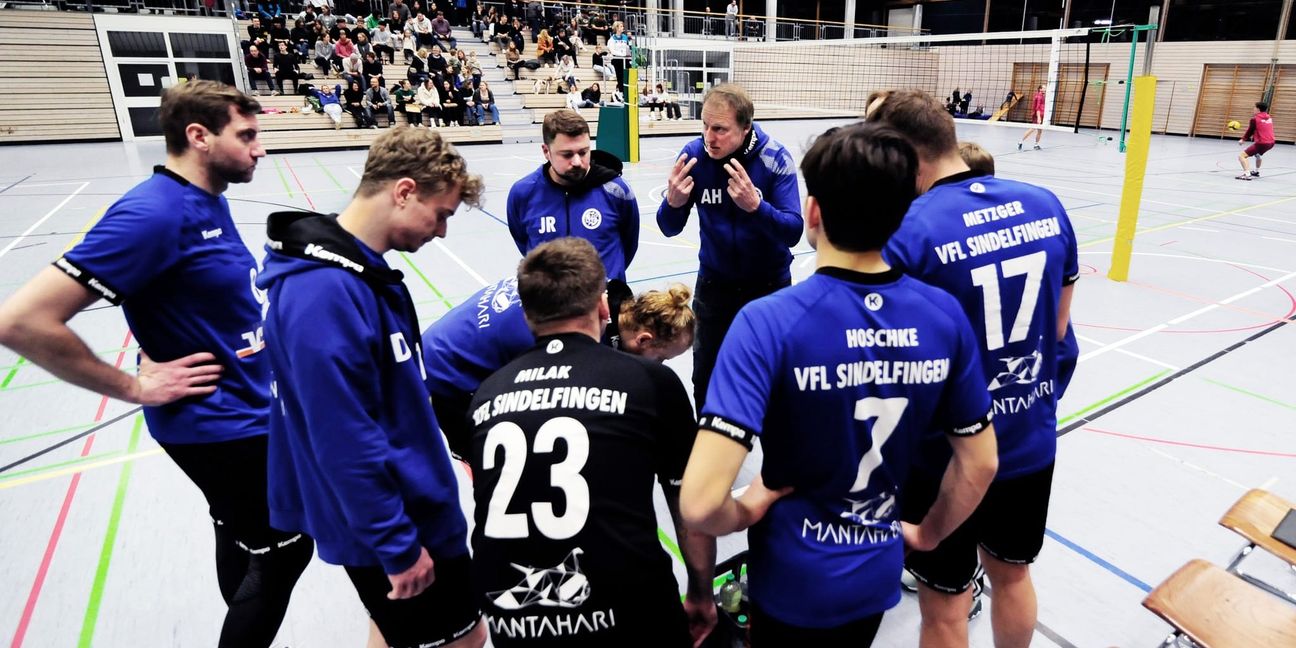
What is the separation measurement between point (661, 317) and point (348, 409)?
120cm

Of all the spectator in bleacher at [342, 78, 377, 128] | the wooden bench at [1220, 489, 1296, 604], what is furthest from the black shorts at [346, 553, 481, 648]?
the spectator in bleacher at [342, 78, 377, 128]

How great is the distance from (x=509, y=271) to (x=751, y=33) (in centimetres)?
2961

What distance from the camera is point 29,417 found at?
493 cm

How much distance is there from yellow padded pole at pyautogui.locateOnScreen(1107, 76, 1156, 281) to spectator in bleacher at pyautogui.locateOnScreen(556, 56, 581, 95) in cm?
1972

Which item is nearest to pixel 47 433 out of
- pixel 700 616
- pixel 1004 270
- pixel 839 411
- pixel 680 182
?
pixel 680 182

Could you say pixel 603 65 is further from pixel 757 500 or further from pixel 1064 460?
pixel 757 500

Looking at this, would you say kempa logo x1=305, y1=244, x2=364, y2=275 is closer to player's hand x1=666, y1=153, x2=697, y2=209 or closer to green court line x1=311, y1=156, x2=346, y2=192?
player's hand x1=666, y1=153, x2=697, y2=209

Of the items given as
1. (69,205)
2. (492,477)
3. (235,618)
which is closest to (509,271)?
(235,618)

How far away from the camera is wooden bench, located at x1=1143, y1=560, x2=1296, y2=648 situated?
7.34ft

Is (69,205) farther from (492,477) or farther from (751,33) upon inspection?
(751,33)

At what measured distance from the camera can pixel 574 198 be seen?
3.94 m

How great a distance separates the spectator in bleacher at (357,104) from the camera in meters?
20.1

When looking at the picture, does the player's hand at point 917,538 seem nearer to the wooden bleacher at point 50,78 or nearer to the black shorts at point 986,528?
the black shorts at point 986,528

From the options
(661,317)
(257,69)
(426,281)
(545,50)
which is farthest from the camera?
(545,50)
